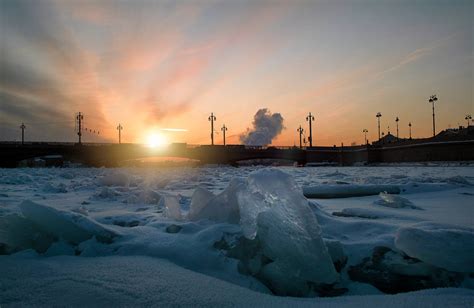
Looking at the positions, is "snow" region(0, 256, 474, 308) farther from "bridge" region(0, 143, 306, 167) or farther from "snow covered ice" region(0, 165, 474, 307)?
"bridge" region(0, 143, 306, 167)

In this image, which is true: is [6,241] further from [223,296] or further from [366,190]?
[366,190]

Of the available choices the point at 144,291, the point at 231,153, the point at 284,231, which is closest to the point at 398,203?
the point at 284,231

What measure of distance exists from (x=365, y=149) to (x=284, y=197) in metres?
58.7

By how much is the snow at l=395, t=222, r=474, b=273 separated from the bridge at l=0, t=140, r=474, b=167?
43.0m

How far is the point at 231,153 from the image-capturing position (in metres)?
52.0

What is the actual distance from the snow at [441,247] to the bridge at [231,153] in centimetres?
4301

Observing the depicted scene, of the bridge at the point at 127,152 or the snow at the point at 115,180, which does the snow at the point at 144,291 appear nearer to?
the snow at the point at 115,180

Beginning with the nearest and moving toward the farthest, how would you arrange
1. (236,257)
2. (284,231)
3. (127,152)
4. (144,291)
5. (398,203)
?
(144,291) < (284,231) < (236,257) < (398,203) < (127,152)

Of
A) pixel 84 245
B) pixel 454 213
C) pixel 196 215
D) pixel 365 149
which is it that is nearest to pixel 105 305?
pixel 84 245

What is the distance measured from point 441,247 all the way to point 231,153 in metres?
50.2

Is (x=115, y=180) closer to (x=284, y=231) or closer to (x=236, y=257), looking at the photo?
(x=236, y=257)

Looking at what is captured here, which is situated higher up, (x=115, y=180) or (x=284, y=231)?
(x=284, y=231)

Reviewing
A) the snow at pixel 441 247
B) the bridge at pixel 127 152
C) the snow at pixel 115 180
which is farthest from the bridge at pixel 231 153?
the snow at pixel 441 247

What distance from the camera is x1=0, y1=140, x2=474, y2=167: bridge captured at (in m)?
40.4
